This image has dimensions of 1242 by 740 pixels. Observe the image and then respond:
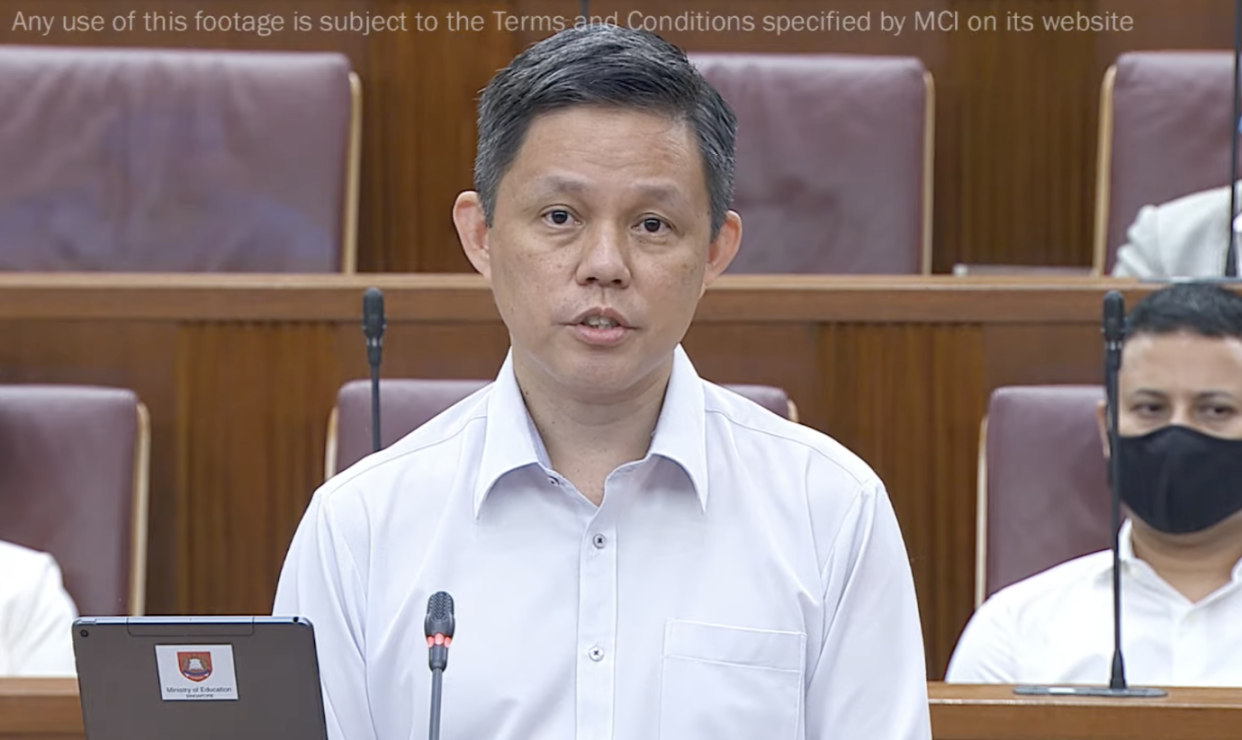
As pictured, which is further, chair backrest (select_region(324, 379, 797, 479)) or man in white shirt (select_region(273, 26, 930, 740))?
chair backrest (select_region(324, 379, 797, 479))

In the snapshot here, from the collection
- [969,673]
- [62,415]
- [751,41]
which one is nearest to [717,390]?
[969,673]

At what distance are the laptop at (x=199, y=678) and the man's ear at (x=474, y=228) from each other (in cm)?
15

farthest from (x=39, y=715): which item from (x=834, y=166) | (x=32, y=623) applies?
(x=834, y=166)

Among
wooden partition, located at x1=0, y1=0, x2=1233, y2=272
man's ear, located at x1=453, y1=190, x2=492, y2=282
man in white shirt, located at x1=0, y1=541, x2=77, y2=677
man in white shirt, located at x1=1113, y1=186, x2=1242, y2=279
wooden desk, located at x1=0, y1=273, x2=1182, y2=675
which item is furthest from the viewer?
wooden partition, located at x1=0, y1=0, x2=1233, y2=272

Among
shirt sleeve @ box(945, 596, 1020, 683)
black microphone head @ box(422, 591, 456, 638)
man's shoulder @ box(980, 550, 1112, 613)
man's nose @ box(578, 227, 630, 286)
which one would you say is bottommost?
shirt sleeve @ box(945, 596, 1020, 683)

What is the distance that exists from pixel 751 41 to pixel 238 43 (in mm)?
408

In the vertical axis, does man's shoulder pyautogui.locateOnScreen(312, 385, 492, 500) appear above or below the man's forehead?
below

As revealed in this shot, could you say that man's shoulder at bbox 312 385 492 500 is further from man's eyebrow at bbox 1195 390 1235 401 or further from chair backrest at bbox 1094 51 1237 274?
chair backrest at bbox 1094 51 1237 274

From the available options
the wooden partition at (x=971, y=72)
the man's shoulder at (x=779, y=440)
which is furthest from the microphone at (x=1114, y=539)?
the wooden partition at (x=971, y=72)

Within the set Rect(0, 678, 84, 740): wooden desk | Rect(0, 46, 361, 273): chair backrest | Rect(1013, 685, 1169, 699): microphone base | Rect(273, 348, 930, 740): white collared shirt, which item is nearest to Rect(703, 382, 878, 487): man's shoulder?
Rect(273, 348, 930, 740): white collared shirt

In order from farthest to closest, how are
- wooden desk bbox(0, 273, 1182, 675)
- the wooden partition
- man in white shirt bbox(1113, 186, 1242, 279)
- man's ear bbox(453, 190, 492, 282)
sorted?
the wooden partition
man in white shirt bbox(1113, 186, 1242, 279)
wooden desk bbox(0, 273, 1182, 675)
man's ear bbox(453, 190, 492, 282)

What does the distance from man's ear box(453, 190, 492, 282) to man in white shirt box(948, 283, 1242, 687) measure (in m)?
0.48

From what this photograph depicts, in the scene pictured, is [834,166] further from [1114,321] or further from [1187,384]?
[1114,321]

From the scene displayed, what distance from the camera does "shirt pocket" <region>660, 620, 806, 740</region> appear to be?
0.58m
